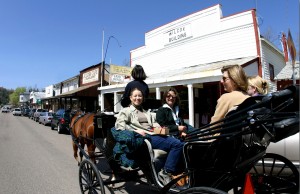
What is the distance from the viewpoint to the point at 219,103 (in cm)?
309

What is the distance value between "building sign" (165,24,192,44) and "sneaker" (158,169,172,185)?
13395mm

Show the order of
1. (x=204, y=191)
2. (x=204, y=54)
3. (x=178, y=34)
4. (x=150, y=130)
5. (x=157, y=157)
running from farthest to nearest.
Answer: (x=178, y=34)
(x=204, y=54)
(x=150, y=130)
(x=157, y=157)
(x=204, y=191)

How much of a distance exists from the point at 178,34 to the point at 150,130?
13402 millimetres

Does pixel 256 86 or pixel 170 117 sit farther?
pixel 256 86

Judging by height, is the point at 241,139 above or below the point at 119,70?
below

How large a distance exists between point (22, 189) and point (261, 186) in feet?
15.4

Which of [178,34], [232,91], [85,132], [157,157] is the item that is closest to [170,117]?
[157,157]

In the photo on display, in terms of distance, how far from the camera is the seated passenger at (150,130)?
3.30 metres

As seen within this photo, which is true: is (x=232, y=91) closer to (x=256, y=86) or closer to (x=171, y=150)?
(x=171, y=150)

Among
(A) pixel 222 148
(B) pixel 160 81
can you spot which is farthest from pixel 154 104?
(B) pixel 160 81

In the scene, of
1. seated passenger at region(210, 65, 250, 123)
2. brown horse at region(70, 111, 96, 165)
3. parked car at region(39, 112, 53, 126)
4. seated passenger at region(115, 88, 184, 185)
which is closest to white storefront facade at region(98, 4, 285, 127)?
brown horse at region(70, 111, 96, 165)

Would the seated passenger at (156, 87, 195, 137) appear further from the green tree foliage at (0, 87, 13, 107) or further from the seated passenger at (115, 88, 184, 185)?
the green tree foliage at (0, 87, 13, 107)

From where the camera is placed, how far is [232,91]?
10.5 feet

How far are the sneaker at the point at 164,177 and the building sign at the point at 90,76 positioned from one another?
25.4 meters
